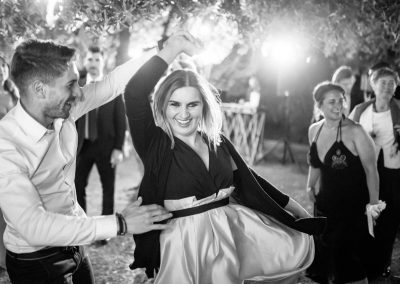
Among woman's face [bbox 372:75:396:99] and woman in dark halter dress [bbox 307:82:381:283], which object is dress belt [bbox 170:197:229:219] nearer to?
woman in dark halter dress [bbox 307:82:381:283]

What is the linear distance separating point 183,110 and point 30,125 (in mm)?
880

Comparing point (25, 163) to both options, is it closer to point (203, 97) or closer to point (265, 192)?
point (203, 97)

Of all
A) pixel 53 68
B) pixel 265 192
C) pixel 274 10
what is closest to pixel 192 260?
pixel 265 192

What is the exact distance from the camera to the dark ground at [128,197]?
4.19 metres

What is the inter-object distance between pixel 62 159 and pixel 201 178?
0.78 metres

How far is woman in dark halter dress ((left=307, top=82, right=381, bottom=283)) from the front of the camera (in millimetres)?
3383

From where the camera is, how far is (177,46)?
217 cm

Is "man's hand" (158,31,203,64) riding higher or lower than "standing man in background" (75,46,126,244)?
higher

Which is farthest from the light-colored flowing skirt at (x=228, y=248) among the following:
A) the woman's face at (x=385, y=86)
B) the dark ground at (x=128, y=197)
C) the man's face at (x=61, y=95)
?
the woman's face at (x=385, y=86)

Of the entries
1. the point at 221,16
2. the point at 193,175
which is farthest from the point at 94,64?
the point at 193,175

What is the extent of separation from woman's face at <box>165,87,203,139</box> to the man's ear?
758mm

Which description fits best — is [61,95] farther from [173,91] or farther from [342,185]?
[342,185]

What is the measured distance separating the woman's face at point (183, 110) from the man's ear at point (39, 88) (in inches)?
29.8

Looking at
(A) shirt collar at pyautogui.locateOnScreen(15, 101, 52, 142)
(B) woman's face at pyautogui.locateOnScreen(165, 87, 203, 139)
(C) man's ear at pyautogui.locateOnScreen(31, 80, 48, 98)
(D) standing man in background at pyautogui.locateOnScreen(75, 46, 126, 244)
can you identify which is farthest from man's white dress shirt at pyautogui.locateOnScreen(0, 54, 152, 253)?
(D) standing man in background at pyautogui.locateOnScreen(75, 46, 126, 244)
